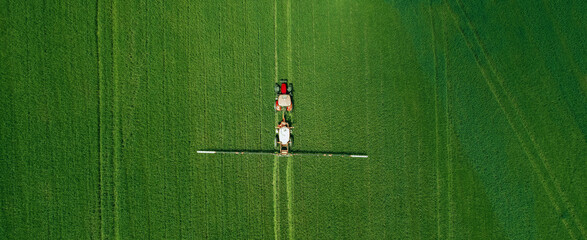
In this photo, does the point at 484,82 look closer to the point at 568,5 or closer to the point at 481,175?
the point at 481,175

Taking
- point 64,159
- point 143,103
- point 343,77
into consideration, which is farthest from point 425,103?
point 64,159

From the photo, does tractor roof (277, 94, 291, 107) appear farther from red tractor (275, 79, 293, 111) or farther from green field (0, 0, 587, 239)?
green field (0, 0, 587, 239)

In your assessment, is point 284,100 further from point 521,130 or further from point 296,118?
point 521,130

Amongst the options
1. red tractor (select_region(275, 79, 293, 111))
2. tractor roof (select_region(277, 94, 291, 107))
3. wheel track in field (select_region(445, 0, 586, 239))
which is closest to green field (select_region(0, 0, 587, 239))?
wheel track in field (select_region(445, 0, 586, 239))

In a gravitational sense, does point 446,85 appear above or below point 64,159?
above

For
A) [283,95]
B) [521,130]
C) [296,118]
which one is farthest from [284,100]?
[521,130]

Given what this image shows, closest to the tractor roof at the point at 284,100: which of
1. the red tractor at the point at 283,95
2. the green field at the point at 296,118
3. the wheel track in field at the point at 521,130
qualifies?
the red tractor at the point at 283,95
